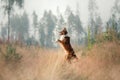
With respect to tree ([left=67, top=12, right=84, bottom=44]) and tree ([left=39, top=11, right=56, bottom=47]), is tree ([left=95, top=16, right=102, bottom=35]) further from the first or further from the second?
tree ([left=39, top=11, right=56, bottom=47])

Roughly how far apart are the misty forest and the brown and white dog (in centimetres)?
4

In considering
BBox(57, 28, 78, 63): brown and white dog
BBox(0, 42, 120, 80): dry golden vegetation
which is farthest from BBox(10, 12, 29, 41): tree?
BBox(57, 28, 78, 63): brown and white dog

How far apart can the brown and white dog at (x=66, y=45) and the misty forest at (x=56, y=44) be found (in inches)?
1.6

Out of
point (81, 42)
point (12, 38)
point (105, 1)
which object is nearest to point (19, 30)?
point (12, 38)

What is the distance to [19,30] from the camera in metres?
4.46

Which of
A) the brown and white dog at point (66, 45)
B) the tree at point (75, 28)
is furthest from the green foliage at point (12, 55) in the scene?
the tree at point (75, 28)

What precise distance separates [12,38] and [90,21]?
89cm

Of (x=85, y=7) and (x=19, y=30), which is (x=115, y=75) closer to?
(x=85, y=7)

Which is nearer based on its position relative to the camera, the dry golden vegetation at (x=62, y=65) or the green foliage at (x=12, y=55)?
the dry golden vegetation at (x=62, y=65)

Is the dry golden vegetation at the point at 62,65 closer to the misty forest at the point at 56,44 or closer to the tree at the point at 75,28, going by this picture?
the misty forest at the point at 56,44

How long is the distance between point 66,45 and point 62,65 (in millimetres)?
223

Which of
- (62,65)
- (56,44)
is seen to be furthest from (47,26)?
(62,65)

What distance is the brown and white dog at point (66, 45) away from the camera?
14.3 ft

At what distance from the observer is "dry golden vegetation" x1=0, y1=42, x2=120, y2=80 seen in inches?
169
